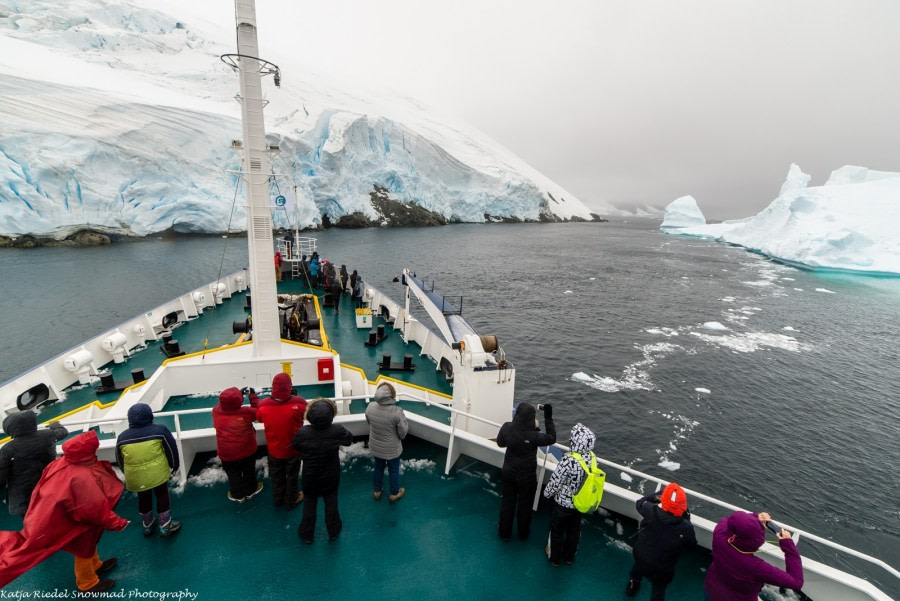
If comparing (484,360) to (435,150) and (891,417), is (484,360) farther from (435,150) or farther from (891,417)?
(435,150)

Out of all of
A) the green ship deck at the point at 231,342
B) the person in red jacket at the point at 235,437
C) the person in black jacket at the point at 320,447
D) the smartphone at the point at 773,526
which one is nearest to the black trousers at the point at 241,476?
the person in red jacket at the point at 235,437

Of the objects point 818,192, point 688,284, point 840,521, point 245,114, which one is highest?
point 818,192

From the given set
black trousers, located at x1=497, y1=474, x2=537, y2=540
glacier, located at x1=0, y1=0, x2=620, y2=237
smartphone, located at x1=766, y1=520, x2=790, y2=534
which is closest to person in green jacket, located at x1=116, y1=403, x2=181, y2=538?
black trousers, located at x1=497, y1=474, x2=537, y2=540

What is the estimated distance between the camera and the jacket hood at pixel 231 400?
14.1ft

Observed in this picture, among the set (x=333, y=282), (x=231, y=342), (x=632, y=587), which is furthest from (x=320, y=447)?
(x=333, y=282)

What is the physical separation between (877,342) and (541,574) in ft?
103

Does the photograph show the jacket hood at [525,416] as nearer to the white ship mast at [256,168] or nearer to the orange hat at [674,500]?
the orange hat at [674,500]

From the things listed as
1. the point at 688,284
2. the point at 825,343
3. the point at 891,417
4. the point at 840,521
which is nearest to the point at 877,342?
the point at 825,343

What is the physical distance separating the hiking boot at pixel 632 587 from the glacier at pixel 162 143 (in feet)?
48.3

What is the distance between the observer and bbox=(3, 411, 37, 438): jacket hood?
3569mm

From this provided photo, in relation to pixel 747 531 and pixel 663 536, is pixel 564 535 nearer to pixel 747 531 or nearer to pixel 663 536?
pixel 663 536

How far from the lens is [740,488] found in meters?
11.4

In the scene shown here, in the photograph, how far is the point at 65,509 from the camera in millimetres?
3213

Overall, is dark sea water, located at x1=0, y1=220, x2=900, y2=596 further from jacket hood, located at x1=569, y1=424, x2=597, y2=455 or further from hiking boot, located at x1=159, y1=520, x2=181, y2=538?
hiking boot, located at x1=159, y1=520, x2=181, y2=538
